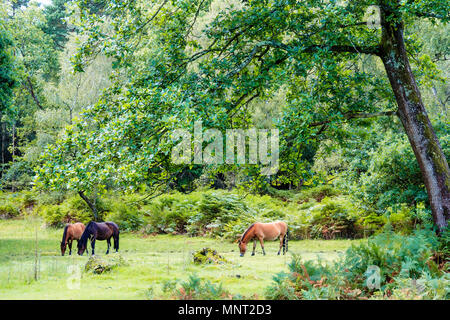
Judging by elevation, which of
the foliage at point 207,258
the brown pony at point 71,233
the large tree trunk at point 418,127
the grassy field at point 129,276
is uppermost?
the large tree trunk at point 418,127

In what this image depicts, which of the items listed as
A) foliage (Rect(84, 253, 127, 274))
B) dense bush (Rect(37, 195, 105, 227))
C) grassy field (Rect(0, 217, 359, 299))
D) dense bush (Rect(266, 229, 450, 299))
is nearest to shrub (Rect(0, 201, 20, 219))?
dense bush (Rect(37, 195, 105, 227))

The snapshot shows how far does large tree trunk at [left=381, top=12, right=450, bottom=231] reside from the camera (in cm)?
827

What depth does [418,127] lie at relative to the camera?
8.45m

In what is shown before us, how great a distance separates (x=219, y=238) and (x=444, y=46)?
17588 mm

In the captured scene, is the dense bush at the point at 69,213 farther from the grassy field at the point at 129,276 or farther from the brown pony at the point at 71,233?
the brown pony at the point at 71,233

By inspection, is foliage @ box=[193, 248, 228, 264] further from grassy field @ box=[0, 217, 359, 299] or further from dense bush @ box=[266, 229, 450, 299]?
dense bush @ box=[266, 229, 450, 299]

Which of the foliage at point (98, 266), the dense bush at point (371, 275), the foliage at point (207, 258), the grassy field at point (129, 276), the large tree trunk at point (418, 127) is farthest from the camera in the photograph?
the foliage at point (207, 258)

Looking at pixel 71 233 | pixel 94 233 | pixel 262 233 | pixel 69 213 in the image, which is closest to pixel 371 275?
pixel 262 233

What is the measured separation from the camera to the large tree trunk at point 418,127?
326 inches

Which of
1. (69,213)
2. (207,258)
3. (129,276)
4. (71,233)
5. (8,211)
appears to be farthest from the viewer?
(8,211)

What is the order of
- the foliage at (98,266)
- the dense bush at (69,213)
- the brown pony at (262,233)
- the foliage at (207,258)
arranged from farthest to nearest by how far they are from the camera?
the dense bush at (69,213), the brown pony at (262,233), the foliage at (207,258), the foliage at (98,266)

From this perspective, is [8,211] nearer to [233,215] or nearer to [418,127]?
[233,215]

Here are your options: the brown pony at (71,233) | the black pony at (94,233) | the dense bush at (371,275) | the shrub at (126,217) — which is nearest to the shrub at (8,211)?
the shrub at (126,217)

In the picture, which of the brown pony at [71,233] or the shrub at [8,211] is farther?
the shrub at [8,211]
